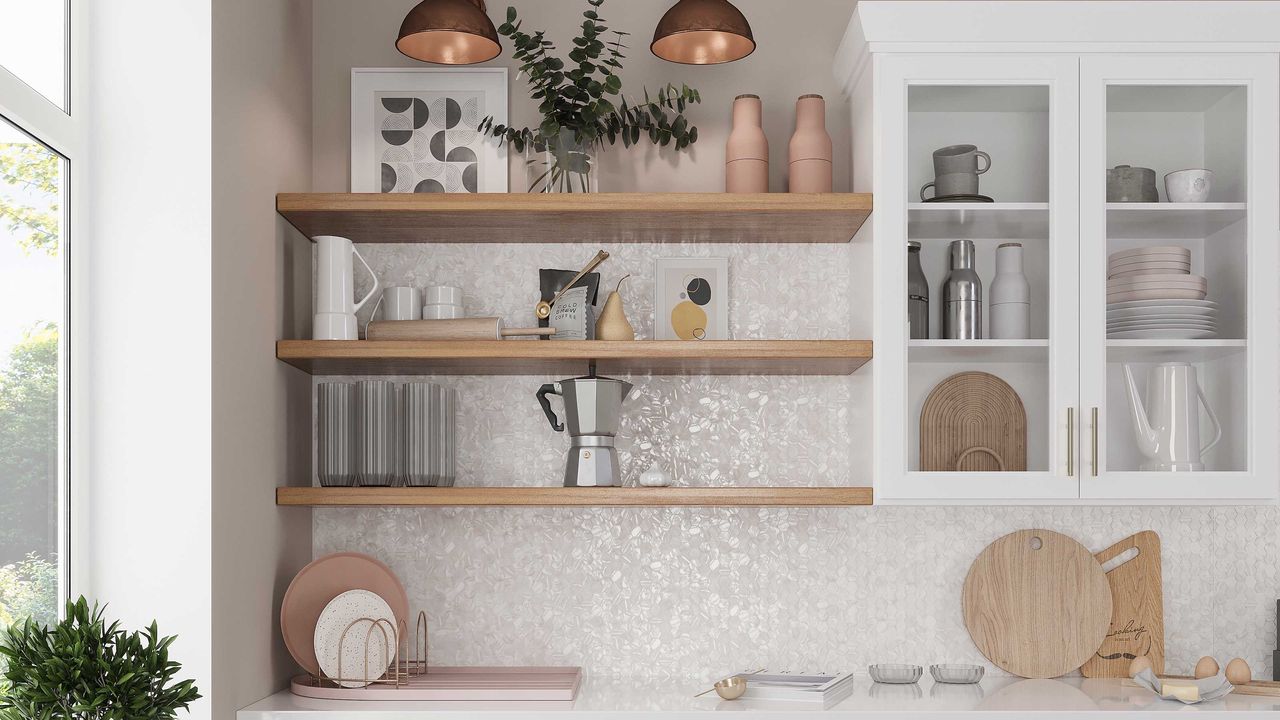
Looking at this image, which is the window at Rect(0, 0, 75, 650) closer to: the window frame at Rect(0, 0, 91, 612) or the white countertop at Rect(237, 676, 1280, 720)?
the window frame at Rect(0, 0, 91, 612)

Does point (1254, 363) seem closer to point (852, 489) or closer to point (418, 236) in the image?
point (852, 489)

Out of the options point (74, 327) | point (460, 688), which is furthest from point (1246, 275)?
point (74, 327)

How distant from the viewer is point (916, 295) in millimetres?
2193

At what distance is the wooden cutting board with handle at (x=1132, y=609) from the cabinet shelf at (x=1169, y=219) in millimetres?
705

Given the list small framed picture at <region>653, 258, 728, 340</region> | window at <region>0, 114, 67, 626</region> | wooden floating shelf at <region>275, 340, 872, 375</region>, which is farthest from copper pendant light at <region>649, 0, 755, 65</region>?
window at <region>0, 114, 67, 626</region>

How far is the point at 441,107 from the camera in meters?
2.57

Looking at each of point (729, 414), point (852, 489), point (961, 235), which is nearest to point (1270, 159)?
point (961, 235)

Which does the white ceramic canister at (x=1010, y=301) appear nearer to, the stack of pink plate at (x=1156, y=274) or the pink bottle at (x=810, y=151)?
the stack of pink plate at (x=1156, y=274)

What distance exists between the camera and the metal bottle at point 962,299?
2.19m

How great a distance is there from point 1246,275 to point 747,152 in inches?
41.5

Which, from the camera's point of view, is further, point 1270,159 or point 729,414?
point 729,414

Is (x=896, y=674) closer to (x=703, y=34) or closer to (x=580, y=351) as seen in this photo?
(x=580, y=351)

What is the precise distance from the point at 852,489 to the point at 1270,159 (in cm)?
108

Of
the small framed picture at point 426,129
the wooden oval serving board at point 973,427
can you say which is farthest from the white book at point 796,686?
the small framed picture at point 426,129
